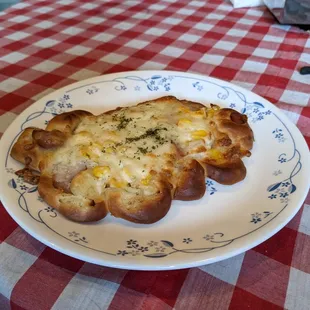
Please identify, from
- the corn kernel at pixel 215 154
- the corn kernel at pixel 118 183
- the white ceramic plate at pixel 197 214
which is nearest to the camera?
the white ceramic plate at pixel 197 214

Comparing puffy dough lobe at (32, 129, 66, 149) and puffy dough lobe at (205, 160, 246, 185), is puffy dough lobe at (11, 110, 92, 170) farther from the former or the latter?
puffy dough lobe at (205, 160, 246, 185)

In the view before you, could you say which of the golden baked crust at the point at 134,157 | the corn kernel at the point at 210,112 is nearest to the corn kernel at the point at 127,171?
the golden baked crust at the point at 134,157

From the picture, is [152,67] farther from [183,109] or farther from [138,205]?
[138,205]

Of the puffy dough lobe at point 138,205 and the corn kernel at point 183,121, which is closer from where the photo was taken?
the puffy dough lobe at point 138,205

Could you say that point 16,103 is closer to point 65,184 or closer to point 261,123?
point 65,184

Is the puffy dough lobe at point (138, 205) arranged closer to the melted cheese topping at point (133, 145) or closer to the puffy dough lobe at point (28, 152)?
the melted cheese topping at point (133, 145)
